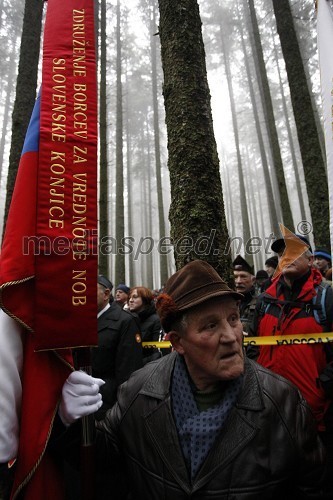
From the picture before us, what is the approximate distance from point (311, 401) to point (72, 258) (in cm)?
234

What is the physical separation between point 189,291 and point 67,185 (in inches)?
34.9

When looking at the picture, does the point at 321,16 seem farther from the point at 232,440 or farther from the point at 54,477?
the point at 54,477

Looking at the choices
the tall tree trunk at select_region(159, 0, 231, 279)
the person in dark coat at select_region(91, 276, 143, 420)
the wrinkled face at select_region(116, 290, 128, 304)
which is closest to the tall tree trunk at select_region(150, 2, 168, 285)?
the wrinkled face at select_region(116, 290, 128, 304)

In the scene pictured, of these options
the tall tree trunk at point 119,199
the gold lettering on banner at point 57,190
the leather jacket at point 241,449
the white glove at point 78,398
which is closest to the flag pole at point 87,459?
the white glove at point 78,398

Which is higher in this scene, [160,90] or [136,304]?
[160,90]

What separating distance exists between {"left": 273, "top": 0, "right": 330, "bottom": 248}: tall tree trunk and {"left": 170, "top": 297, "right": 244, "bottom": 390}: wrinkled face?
18.6ft

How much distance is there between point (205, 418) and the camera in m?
1.59

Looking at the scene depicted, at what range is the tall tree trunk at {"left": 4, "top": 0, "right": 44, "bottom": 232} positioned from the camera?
597cm

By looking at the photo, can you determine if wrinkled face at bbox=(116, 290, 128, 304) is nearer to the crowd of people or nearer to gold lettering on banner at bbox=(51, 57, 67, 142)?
the crowd of people

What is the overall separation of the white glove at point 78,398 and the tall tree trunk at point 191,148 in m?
1.16

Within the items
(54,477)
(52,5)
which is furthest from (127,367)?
(52,5)

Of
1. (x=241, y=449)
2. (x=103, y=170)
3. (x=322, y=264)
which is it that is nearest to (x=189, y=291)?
(x=241, y=449)

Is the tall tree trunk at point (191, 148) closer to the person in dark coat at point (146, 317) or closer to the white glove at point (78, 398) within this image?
the white glove at point (78, 398)

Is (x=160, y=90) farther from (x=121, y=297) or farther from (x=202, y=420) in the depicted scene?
(x=202, y=420)
